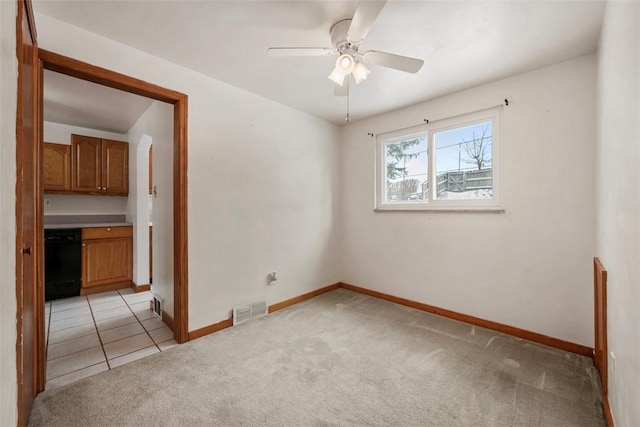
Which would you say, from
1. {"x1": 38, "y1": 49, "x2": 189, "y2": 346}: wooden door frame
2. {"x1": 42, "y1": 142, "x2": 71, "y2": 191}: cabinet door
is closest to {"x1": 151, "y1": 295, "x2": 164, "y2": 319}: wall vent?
{"x1": 38, "y1": 49, "x2": 189, "y2": 346}: wooden door frame

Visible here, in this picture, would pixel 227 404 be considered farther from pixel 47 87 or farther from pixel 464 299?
pixel 47 87

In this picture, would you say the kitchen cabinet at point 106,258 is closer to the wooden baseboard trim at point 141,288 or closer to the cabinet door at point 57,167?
the wooden baseboard trim at point 141,288

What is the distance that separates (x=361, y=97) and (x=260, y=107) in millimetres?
1126

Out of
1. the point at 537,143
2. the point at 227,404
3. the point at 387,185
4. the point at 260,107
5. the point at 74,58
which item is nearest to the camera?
the point at 227,404

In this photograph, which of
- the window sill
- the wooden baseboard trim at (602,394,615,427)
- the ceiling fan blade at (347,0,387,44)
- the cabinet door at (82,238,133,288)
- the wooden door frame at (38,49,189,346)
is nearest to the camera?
the ceiling fan blade at (347,0,387,44)

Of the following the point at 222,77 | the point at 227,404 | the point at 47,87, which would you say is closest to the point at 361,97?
the point at 222,77

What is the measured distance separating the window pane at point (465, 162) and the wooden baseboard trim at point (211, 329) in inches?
104

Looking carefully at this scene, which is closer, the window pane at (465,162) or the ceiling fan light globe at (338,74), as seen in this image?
the ceiling fan light globe at (338,74)

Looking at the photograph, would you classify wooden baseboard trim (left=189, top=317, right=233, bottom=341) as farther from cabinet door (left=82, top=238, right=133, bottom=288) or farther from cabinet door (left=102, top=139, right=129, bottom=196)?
cabinet door (left=102, top=139, right=129, bottom=196)


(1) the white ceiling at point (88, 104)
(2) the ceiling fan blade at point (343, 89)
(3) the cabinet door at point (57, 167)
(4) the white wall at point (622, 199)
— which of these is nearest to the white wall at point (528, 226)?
(4) the white wall at point (622, 199)

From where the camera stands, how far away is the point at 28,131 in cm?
146

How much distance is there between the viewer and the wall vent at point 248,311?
272cm

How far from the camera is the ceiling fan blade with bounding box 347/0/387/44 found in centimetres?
131

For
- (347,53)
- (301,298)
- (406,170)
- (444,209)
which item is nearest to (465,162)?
(444,209)
